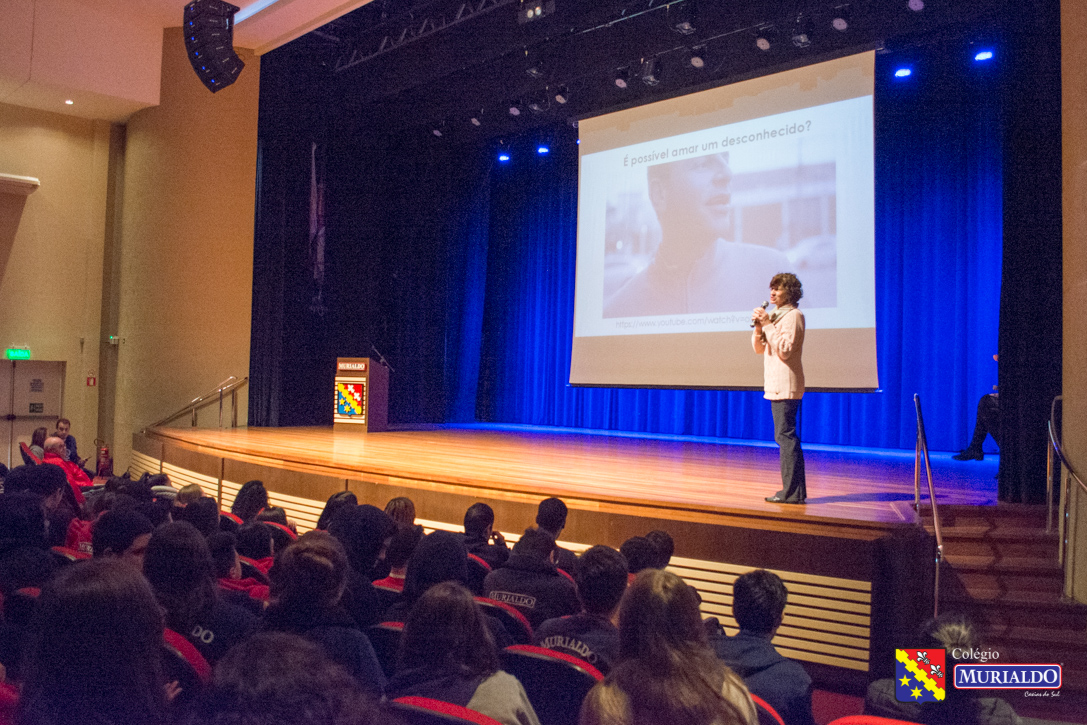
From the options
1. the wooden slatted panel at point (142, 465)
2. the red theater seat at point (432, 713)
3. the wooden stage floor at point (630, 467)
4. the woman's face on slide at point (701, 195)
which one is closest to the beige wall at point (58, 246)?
the wooden slatted panel at point (142, 465)

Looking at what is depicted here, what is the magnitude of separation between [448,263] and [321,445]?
497 cm

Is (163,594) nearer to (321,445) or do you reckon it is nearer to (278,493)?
(278,493)

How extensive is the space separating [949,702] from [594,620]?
33.9 inches

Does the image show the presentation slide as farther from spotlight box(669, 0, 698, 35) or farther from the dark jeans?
the dark jeans

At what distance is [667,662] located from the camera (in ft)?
4.81

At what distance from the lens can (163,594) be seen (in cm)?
191

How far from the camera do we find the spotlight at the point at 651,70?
24.5 feet

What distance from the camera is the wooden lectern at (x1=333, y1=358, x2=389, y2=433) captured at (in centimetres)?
899

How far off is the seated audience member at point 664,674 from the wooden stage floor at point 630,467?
2.37m

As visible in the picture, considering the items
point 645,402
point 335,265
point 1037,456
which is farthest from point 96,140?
point 1037,456

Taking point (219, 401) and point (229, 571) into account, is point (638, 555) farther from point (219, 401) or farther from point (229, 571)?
point (219, 401)

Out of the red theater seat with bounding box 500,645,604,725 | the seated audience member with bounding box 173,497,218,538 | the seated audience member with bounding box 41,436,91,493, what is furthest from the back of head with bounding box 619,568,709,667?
the seated audience member with bounding box 41,436,91,493

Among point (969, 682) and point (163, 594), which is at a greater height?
point (163, 594)

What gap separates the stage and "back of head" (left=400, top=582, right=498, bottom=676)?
7.99ft
